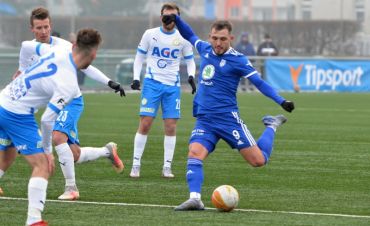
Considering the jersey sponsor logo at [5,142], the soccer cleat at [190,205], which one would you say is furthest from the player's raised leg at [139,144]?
the jersey sponsor logo at [5,142]

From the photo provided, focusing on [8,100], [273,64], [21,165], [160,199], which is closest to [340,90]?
[273,64]

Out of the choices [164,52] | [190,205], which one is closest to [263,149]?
[190,205]

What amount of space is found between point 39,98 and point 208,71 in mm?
2341

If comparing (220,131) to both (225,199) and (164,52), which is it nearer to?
(225,199)

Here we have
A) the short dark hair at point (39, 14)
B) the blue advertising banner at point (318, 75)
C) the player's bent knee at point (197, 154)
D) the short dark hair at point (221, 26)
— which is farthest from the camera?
the blue advertising banner at point (318, 75)

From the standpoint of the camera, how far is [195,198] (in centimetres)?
1087

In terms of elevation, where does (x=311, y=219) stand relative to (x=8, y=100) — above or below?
below

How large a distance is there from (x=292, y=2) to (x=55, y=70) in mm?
39728

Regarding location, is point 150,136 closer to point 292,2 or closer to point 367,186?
point 367,186

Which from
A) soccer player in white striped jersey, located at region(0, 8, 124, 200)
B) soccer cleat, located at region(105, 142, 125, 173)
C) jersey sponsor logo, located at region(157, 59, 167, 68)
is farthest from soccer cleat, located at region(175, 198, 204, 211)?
jersey sponsor logo, located at region(157, 59, 167, 68)

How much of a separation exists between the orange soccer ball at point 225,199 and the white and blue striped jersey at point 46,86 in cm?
201

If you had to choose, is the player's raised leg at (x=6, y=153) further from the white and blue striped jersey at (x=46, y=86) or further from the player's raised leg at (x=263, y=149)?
the player's raised leg at (x=263, y=149)

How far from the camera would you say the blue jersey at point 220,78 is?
11.3 meters

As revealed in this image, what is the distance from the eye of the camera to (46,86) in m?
9.52
